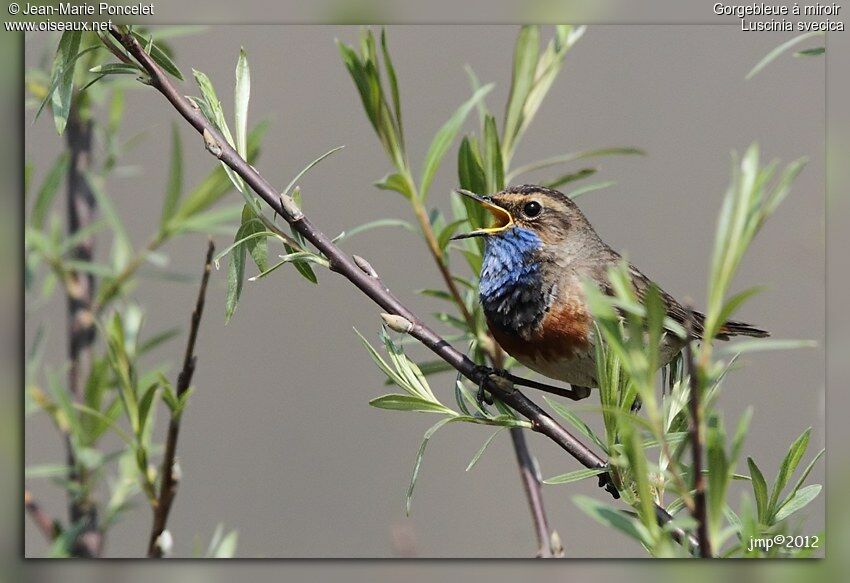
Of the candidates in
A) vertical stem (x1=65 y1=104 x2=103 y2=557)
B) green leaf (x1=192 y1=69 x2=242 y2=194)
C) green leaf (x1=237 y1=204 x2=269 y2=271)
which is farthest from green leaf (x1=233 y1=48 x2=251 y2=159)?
vertical stem (x1=65 y1=104 x2=103 y2=557)

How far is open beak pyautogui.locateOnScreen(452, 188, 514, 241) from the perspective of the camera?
2.33m

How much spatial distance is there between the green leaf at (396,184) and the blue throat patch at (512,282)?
59cm

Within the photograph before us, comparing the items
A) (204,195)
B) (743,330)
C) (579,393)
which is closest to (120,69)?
(204,195)

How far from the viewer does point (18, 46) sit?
2.40 metres

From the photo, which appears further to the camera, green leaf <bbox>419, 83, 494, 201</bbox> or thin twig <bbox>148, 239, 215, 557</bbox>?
green leaf <bbox>419, 83, 494, 201</bbox>

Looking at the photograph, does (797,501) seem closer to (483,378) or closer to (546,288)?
(483,378)

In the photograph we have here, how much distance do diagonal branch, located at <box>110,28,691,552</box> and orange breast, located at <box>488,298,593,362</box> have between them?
0.68m

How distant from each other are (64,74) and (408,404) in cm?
88

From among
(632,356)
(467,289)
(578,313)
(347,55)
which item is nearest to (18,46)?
(347,55)

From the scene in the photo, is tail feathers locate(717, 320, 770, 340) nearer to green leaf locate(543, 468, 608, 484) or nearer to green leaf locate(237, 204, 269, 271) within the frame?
green leaf locate(543, 468, 608, 484)

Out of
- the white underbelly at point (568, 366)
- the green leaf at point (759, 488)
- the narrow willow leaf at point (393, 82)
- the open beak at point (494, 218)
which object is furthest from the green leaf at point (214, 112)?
the white underbelly at point (568, 366)

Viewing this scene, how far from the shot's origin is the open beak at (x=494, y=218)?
233 cm

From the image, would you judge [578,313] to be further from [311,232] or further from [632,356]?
[632,356]

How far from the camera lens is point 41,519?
6.98 feet
